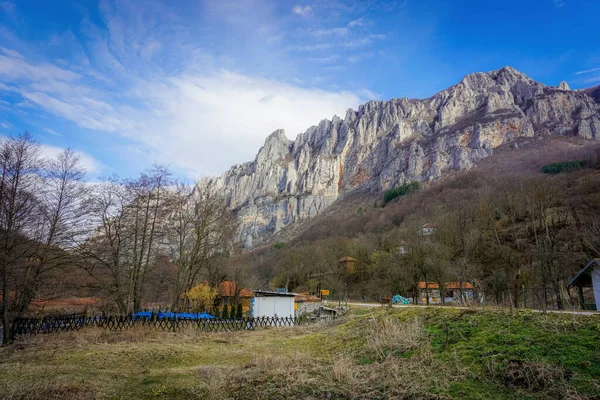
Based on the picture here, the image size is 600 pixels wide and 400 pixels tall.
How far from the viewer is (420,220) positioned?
60125 millimetres

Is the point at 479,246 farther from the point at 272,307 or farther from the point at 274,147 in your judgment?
the point at 274,147

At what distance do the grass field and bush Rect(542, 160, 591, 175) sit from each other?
7835 centimetres

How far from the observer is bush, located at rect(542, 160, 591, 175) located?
68744 millimetres

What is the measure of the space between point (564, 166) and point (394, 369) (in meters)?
85.9

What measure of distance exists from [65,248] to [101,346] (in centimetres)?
615

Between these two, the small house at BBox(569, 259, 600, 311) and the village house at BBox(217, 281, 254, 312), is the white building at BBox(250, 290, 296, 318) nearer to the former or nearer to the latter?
the village house at BBox(217, 281, 254, 312)

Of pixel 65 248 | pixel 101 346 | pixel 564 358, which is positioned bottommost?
pixel 101 346

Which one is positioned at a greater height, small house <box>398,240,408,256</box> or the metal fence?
small house <box>398,240,408,256</box>

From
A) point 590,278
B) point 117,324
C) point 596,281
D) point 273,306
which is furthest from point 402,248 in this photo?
point 117,324

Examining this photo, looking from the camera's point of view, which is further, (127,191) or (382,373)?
(127,191)

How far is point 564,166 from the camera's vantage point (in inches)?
2840

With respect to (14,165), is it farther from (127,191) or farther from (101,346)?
(101,346)

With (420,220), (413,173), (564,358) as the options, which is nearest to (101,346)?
(564,358)

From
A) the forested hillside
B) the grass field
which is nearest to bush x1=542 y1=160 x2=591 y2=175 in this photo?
the forested hillside
